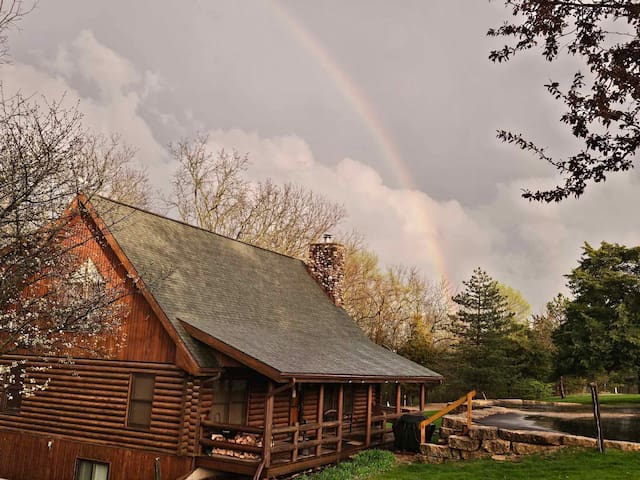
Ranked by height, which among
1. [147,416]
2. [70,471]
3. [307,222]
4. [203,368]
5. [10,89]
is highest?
[307,222]

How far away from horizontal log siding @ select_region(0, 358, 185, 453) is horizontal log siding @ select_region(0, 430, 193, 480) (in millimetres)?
201

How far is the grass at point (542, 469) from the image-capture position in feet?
40.0

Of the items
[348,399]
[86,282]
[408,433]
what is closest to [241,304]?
[348,399]

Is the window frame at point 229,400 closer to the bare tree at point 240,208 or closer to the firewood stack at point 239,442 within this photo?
the firewood stack at point 239,442

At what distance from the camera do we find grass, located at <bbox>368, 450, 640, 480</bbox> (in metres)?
12.2

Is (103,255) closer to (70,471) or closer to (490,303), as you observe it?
(70,471)

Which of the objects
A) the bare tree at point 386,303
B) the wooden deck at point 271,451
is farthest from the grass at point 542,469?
the bare tree at point 386,303

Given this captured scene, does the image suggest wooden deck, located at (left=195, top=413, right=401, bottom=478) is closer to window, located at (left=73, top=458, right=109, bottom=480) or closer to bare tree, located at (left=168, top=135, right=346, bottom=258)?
window, located at (left=73, top=458, right=109, bottom=480)

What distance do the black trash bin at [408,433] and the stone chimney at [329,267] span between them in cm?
769

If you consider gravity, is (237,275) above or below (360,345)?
above

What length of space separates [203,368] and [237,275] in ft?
22.1

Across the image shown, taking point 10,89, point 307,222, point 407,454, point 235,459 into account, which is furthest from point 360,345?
point 307,222

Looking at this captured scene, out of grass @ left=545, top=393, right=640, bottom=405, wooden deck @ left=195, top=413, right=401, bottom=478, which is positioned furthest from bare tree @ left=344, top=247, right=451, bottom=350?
wooden deck @ left=195, top=413, right=401, bottom=478

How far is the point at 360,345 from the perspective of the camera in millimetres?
21141
